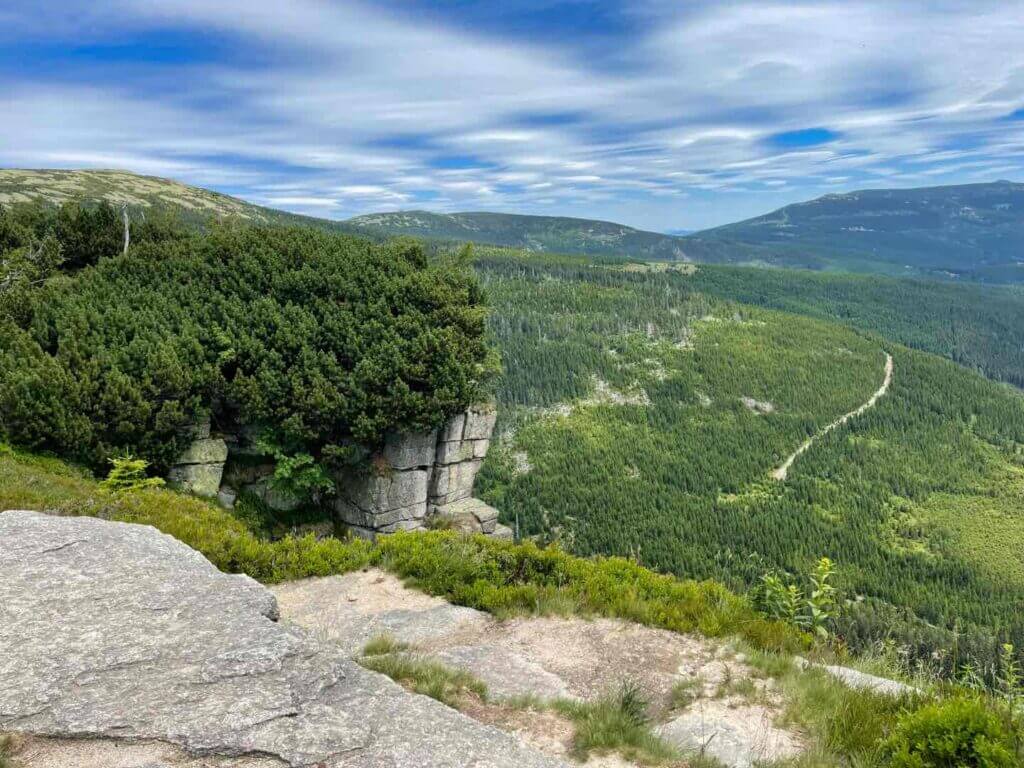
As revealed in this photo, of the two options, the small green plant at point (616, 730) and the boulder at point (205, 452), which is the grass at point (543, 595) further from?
the boulder at point (205, 452)

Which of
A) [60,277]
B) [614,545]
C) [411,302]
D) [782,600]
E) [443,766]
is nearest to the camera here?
[443,766]

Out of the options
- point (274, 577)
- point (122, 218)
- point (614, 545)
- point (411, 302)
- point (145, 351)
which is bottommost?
point (614, 545)

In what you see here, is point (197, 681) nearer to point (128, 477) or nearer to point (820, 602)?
point (820, 602)

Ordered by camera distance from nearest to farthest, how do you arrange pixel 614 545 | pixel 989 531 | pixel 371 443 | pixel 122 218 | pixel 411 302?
pixel 371 443
pixel 411 302
pixel 122 218
pixel 614 545
pixel 989 531

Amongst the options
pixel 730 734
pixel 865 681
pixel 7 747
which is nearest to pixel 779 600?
pixel 865 681

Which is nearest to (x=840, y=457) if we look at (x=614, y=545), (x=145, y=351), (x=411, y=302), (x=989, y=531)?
(x=989, y=531)

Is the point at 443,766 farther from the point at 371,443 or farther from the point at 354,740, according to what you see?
the point at 371,443

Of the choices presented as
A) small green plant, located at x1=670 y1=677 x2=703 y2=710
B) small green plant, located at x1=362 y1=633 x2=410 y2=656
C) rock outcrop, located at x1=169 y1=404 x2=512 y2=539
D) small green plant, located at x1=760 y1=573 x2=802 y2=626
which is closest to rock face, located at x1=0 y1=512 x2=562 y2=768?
small green plant, located at x1=362 y1=633 x2=410 y2=656
